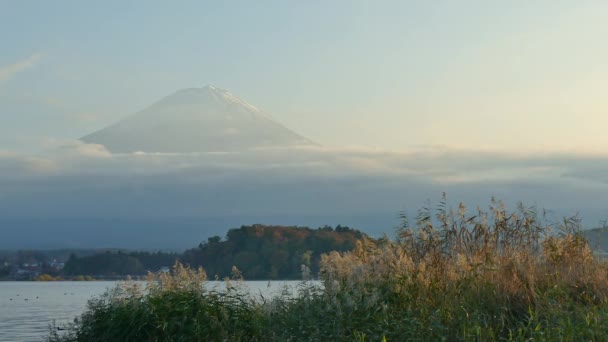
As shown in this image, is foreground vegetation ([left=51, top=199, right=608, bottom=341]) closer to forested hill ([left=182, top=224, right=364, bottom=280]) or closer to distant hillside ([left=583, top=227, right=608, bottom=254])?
distant hillside ([left=583, top=227, right=608, bottom=254])

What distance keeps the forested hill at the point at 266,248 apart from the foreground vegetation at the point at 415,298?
1604 centimetres

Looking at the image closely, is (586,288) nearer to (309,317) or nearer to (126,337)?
(309,317)

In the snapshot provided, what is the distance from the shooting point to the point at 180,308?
1548 cm

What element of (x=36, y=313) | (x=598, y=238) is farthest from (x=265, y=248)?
(x=598, y=238)

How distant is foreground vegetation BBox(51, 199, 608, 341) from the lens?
1334cm

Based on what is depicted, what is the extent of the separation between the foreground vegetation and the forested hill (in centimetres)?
1604

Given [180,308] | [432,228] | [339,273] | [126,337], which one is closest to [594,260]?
[432,228]

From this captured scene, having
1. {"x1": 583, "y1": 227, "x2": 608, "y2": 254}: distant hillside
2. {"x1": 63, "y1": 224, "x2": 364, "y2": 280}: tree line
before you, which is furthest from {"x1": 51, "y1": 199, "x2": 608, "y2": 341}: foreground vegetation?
{"x1": 63, "y1": 224, "x2": 364, "y2": 280}: tree line

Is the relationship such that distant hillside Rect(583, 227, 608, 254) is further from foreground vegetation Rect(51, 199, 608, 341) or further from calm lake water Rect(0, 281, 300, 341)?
calm lake water Rect(0, 281, 300, 341)

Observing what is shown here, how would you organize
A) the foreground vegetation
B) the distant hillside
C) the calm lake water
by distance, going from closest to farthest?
1. the foreground vegetation
2. the distant hillside
3. the calm lake water

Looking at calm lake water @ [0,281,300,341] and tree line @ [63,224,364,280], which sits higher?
tree line @ [63,224,364,280]

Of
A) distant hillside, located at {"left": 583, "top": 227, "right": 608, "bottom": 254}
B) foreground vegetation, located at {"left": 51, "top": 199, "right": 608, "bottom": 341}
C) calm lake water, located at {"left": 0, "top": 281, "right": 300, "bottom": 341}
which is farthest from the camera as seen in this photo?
calm lake water, located at {"left": 0, "top": 281, "right": 300, "bottom": 341}

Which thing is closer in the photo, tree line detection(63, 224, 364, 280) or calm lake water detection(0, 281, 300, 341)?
calm lake water detection(0, 281, 300, 341)

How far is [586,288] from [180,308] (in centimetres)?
670
